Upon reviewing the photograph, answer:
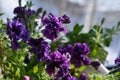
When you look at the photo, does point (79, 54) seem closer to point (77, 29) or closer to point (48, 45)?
point (48, 45)

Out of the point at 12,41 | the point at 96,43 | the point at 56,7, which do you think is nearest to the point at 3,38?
the point at 12,41

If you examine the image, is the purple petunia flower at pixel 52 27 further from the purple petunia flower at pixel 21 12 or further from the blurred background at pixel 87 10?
the blurred background at pixel 87 10

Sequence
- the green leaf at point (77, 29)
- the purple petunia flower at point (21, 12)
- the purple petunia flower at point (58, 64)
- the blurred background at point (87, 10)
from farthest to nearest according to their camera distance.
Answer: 1. the blurred background at point (87, 10)
2. the green leaf at point (77, 29)
3. the purple petunia flower at point (21, 12)
4. the purple petunia flower at point (58, 64)

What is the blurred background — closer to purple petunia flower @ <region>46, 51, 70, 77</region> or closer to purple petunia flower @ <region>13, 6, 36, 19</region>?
purple petunia flower @ <region>13, 6, 36, 19</region>

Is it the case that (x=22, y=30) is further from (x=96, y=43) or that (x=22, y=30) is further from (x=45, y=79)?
(x=96, y=43)

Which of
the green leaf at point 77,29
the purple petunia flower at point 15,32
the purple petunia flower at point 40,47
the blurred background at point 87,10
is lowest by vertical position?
the blurred background at point 87,10

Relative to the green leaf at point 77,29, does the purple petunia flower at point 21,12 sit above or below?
above

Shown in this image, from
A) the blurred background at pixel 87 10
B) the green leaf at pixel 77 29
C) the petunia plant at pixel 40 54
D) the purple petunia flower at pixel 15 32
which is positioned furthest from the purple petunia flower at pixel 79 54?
the blurred background at pixel 87 10

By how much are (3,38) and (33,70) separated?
104mm

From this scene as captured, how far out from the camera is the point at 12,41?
0.72m

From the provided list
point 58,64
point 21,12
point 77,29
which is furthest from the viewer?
point 77,29

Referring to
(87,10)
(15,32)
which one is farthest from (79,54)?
(87,10)

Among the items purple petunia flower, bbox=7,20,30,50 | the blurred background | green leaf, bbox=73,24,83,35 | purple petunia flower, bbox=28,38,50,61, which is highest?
purple petunia flower, bbox=7,20,30,50

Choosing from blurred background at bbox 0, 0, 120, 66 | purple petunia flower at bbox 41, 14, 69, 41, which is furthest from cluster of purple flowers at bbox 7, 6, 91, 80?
blurred background at bbox 0, 0, 120, 66
